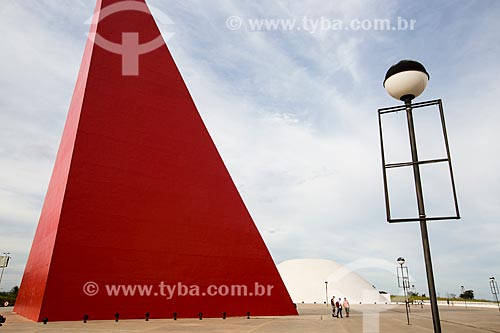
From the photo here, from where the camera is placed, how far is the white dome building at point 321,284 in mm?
64625

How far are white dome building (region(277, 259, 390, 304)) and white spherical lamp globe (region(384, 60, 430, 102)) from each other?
61.7 meters

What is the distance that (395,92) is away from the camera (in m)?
4.29

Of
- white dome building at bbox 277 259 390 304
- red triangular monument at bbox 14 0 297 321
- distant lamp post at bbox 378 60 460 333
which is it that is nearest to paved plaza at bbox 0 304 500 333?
red triangular monument at bbox 14 0 297 321

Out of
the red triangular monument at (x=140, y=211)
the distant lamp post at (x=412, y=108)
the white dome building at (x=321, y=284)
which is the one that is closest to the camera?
the distant lamp post at (x=412, y=108)

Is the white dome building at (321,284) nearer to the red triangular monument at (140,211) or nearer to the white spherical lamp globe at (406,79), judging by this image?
the red triangular monument at (140,211)

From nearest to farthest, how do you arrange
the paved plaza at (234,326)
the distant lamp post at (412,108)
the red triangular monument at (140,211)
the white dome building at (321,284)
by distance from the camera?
the distant lamp post at (412,108)
the paved plaza at (234,326)
the red triangular monument at (140,211)
the white dome building at (321,284)

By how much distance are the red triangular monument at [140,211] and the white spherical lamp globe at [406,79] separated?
38.0ft

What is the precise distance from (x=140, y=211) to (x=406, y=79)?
11864 mm

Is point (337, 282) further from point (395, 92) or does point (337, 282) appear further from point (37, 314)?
point (395, 92)

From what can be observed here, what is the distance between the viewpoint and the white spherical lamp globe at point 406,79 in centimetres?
414

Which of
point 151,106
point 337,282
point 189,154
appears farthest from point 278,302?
point 337,282

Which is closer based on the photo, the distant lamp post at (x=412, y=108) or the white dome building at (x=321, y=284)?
the distant lamp post at (x=412, y=108)

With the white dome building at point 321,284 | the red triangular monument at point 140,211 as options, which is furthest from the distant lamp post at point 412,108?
the white dome building at point 321,284

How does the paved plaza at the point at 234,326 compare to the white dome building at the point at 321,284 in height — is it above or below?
below
